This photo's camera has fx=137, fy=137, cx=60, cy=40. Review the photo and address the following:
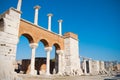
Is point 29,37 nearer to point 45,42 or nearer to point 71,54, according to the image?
point 45,42

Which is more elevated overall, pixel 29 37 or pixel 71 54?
pixel 29 37

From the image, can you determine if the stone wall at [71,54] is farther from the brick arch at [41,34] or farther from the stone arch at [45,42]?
the stone arch at [45,42]

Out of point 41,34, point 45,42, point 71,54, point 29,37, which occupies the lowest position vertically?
point 71,54

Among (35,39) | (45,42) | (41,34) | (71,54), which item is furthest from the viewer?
(71,54)

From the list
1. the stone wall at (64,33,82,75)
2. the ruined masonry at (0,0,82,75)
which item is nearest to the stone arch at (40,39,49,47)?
the ruined masonry at (0,0,82,75)

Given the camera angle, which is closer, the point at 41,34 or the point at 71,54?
the point at 41,34

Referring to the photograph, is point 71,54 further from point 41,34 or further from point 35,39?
point 35,39

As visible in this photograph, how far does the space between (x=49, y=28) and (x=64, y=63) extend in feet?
18.7

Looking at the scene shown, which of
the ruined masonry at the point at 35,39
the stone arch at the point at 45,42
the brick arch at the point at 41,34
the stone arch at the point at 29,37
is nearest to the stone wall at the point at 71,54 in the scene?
the ruined masonry at the point at 35,39

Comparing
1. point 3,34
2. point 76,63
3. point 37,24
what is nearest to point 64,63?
point 76,63

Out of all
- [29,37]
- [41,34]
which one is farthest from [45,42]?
[29,37]

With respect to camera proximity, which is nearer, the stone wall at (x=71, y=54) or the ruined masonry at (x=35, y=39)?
the ruined masonry at (x=35, y=39)

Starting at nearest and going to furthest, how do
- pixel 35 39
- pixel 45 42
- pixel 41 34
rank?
1. pixel 35 39
2. pixel 41 34
3. pixel 45 42

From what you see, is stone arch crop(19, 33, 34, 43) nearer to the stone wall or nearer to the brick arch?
the brick arch
